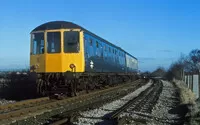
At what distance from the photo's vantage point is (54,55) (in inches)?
698

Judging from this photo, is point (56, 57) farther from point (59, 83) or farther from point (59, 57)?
point (59, 83)

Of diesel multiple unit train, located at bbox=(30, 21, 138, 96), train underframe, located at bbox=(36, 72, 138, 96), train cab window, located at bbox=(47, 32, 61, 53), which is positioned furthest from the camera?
train cab window, located at bbox=(47, 32, 61, 53)

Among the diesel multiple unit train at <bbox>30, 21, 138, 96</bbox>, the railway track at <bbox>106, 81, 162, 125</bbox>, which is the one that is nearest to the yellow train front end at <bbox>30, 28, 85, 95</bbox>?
the diesel multiple unit train at <bbox>30, 21, 138, 96</bbox>

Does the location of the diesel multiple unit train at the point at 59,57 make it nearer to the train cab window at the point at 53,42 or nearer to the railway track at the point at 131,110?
the train cab window at the point at 53,42

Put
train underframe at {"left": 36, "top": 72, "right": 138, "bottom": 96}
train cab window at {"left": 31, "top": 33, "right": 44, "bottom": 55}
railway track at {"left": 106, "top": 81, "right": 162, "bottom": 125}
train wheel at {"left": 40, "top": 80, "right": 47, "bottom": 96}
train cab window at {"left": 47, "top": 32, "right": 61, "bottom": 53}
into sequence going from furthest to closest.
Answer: train cab window at {"left": 31, "top": 33, "right": 44, "bottom": 55} → train cab window at {"left": 47, "top": 32, "right": 61, "bottom": 53} → train wheel at {"left": 40, "top": 80, "right": 47, "bottom": 96} → train underframe at {"left": 36, "top": 72, "right": 138, "bottom": 96} → railway track at {"left": 106, "top": 81, "right": 162, "bottom": 125}

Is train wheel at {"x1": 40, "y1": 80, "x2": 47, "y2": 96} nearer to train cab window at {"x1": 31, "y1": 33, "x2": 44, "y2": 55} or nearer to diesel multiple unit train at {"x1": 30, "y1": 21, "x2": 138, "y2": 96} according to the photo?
diesel multiple unit train at {"x1": 30, "y1": 21, "x2": 138, "y2": 96}

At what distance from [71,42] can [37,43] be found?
5.89ft

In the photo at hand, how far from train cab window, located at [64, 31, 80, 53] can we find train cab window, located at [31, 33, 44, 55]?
125cm

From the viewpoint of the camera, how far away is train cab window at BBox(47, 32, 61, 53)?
17828 mm

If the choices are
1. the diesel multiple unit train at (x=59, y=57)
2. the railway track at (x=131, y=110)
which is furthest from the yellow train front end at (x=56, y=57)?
the railway track at (x=131, y=110)

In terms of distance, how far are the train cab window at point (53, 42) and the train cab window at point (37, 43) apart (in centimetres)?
37

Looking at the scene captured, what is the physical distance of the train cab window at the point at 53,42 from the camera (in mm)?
17828

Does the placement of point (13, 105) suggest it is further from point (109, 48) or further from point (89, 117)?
point (109, 48)

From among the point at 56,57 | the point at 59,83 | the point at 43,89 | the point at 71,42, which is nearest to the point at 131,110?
the point at 59,83
